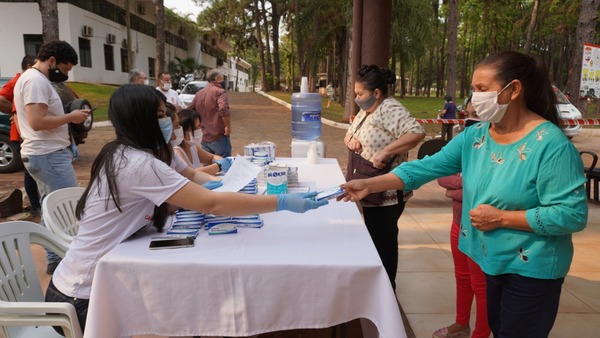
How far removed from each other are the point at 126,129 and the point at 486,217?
5.03 feet

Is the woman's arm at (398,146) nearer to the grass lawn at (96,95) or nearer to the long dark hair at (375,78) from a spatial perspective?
the long dark hair at (375,78)

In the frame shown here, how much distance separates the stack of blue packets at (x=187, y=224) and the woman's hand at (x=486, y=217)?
→ 123 cm

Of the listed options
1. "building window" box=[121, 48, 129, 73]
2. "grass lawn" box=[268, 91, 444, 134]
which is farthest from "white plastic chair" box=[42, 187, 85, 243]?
"building window" box=[121, 48, 129, 73]

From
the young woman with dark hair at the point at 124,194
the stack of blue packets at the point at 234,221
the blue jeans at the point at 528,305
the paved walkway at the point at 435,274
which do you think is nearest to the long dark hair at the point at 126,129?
the young woman with dark hair at the point at 124,194

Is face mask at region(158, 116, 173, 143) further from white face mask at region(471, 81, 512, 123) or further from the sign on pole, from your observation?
the sign on pole

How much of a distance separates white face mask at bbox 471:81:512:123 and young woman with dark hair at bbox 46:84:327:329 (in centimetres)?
110

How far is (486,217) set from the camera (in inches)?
63.1

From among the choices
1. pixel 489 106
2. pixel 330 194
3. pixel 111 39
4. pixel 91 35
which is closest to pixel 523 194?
pixel 489 106

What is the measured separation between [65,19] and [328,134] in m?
14.6

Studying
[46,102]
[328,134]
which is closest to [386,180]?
[46,102]

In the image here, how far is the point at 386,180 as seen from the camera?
85.2 inches

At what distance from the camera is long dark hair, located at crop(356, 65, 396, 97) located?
9.84 feet

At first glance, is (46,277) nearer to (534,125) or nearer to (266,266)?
(266,266)

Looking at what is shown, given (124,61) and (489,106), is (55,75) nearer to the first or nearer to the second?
(489,106)
